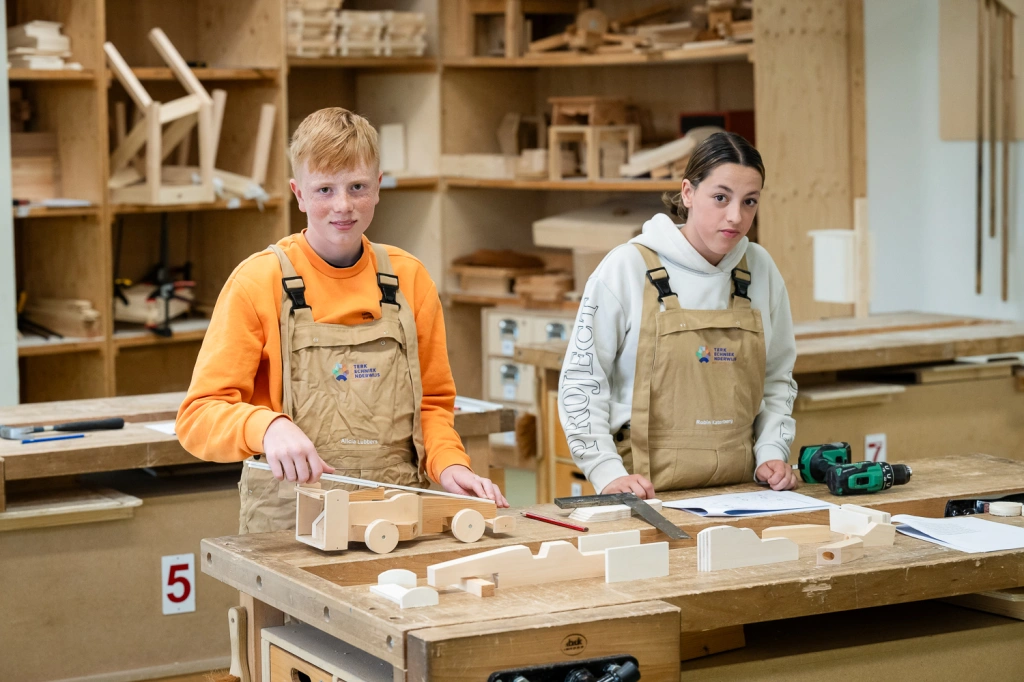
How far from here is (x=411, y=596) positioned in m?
1.80

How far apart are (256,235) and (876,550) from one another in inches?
168

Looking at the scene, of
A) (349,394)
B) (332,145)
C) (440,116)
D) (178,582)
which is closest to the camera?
(332,145)

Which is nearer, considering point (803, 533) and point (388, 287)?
point (803, 533)

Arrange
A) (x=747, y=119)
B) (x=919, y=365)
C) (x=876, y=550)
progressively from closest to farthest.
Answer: (x=876, y=550) → (x=919, y=365) → (x=747, y=119)

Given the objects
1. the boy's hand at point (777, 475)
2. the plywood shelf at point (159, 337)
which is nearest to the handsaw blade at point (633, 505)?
the boy's hand at point (777, 475)

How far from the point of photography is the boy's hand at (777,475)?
8.69ft

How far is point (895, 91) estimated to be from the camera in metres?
5.40

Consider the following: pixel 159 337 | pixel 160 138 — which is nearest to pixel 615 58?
pixel 160 138

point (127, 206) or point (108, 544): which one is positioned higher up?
point (127, 206)

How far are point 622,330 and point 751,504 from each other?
0.48 meters

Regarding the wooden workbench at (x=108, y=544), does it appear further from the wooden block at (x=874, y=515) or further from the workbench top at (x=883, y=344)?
the wooden block at (x=874, y=515)

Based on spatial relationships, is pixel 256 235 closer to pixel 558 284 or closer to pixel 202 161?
pixel 202 161

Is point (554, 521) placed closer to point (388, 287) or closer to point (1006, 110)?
point (388, 287)

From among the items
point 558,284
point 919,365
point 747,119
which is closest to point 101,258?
point 558,284
